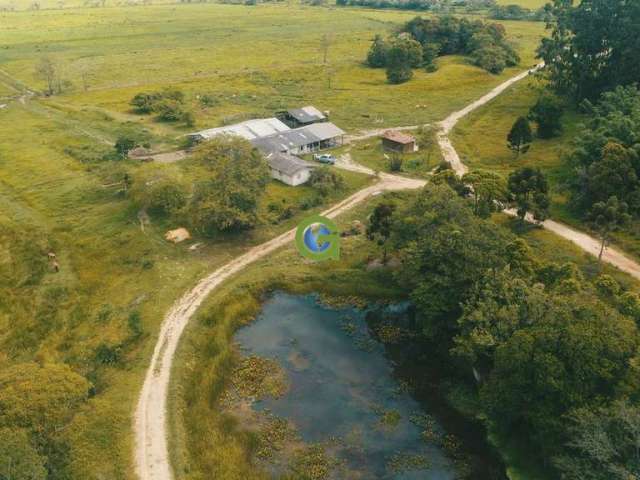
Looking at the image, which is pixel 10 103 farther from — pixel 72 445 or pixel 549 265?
pixel 549 265

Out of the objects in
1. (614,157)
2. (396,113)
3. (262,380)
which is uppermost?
(614,157)

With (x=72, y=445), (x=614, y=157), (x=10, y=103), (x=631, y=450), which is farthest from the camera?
(x=10, y=103)

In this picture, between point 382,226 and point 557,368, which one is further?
point 382,226

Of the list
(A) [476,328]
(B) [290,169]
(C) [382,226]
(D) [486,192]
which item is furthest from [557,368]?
(B) [290,169]

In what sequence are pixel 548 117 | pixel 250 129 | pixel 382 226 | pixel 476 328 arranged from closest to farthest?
pixel 476 328 → pixel 382 226 → pixel 548 117 → pixel 250 129

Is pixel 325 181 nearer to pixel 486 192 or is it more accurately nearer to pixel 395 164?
pixel 395 164

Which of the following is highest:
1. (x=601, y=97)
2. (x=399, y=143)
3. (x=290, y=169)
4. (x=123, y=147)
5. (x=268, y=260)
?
(x=601, y=97)

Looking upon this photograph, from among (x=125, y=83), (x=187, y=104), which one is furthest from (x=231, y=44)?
(x=187, y=104)

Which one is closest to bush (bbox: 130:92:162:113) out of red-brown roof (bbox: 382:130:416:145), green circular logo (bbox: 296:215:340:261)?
red-brown roof (bbox: 382:130:416:145)
